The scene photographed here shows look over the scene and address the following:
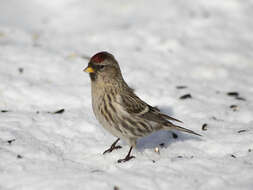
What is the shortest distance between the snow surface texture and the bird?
30 centimetres

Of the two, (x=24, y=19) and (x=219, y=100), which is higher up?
(x=24, y=19)

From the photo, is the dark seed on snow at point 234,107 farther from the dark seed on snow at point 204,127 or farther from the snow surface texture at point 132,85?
the dark seed on snow at point 204,127

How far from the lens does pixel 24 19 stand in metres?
9.50

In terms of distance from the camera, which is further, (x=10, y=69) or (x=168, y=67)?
(x=168, y=67)

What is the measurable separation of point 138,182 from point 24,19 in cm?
619

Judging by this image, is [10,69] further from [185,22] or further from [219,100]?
[185,22]

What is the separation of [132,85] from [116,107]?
223 cm

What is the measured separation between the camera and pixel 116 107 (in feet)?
16.4

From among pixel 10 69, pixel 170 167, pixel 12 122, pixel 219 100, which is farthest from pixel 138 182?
pixel 10 69

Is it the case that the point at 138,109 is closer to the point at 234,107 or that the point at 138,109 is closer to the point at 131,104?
the point at 131,104

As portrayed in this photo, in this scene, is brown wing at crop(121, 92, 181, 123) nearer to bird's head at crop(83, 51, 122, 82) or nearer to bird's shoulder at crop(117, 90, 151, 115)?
bird's shoulder at crop(117, 90, 151, 115)

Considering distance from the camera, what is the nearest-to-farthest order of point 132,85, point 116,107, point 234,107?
point 116,107
point 234,107
point 132,85

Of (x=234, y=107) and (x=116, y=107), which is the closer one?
(x=116, y=107)

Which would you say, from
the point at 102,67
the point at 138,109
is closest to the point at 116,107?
the point at 138,109
